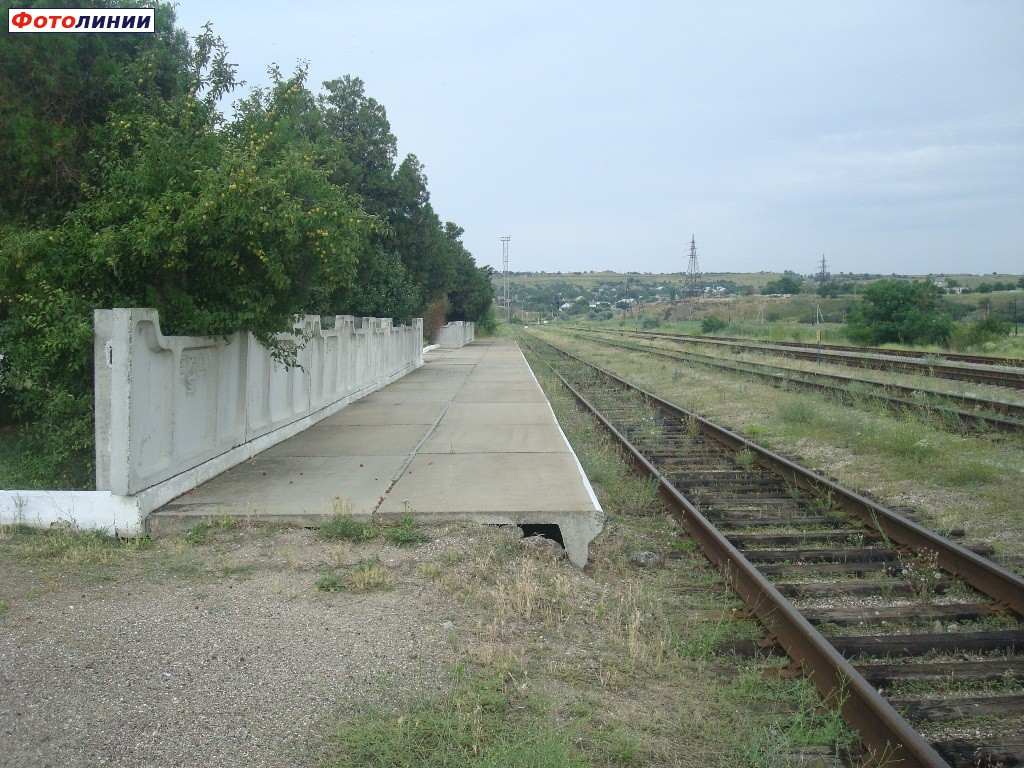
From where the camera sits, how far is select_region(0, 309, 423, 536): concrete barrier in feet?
24.9

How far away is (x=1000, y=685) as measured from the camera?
4941 millimetres

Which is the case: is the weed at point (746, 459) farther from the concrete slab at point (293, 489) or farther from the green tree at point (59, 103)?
the green tree at point (59, 103)

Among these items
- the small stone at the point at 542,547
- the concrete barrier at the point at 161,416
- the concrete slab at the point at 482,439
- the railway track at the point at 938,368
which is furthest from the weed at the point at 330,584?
the railway track at the point at 938,368

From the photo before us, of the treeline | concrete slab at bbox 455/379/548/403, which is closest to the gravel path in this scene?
the treeline

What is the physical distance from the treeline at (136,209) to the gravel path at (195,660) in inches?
110

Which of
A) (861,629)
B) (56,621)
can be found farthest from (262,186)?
(861,629)

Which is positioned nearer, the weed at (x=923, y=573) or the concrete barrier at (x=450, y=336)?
the weed at (x=923, y=573)

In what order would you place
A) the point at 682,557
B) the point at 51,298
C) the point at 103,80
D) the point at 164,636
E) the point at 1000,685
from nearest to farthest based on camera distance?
1. the point at 1000,685
2. the point at 164,636
3. the point at 682,557
4. the point at 51,298
5. the point at 103,80

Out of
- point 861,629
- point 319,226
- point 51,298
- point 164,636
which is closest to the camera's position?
point 164,636

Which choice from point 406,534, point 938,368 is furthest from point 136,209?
point 938,368

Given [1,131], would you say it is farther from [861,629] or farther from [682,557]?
[861,629]

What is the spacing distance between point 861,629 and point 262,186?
6436 millimetres

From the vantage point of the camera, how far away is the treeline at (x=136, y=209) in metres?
8.48

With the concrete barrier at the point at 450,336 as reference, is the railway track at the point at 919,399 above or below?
below
